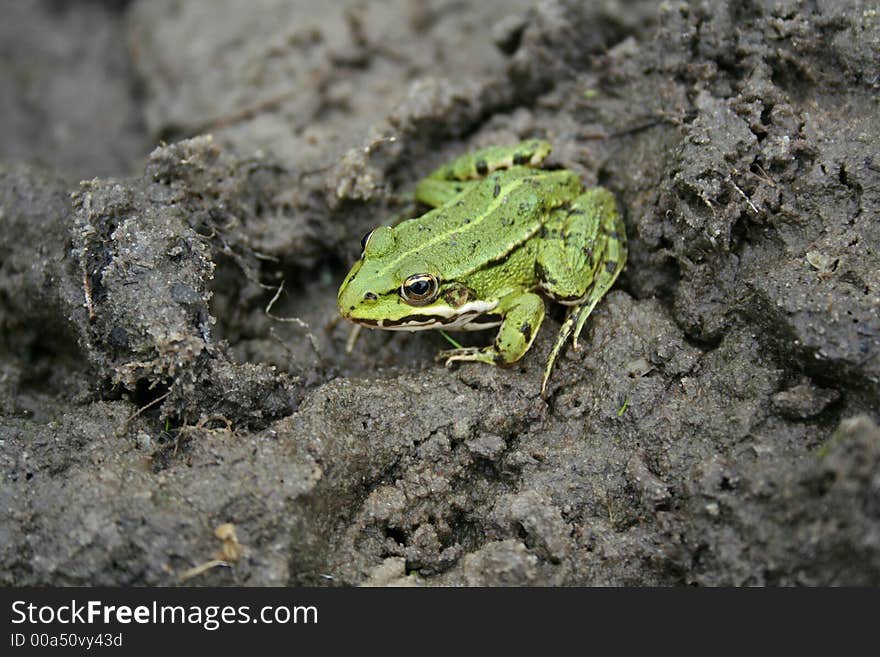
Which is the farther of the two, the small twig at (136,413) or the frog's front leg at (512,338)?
the frog's front leg at (512,338)

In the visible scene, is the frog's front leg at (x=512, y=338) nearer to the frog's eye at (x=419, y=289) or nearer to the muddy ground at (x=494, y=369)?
the muddy ground at (x=494, y=369)

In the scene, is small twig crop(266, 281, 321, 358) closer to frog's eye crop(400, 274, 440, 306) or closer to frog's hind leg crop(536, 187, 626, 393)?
frog's eye crop(400, 274, 440, 306)

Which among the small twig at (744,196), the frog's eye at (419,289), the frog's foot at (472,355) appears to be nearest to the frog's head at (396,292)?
the frog's eye at (419,289)

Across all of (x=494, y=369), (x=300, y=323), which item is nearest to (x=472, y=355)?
(x=494, y=369)

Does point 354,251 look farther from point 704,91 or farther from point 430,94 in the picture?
point 704,91

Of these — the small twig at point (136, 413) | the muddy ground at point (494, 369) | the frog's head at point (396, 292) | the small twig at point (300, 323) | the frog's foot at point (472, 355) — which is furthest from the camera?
the small twig at point (300, 323)

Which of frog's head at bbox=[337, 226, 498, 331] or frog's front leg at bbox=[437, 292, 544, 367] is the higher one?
frog's head at bbox=[337, 226, 498, 331]

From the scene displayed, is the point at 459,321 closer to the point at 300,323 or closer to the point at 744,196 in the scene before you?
the point at 300,323

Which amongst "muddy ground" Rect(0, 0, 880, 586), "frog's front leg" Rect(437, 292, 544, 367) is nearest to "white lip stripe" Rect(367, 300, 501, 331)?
"frog's front leg" Rect(437, 292, 544, 367)
